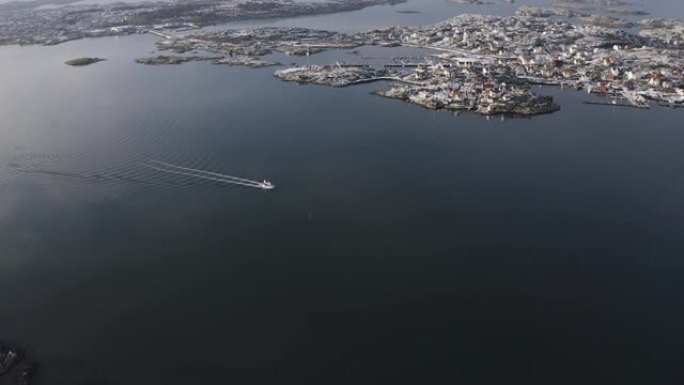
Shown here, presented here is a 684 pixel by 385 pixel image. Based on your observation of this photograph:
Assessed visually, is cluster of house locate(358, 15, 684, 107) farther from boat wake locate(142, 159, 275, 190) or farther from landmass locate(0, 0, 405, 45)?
landmass locate(0, 0, 405, 45)

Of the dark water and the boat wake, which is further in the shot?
the boat wake

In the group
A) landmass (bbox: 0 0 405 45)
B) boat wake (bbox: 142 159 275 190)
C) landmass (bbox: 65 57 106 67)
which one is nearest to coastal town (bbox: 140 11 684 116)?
landmass (bbox: 65 57 106 67)

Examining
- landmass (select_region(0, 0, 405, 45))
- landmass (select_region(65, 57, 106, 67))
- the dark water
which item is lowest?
the dark water

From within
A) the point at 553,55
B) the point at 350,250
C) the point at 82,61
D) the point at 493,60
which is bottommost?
the point at 350,250

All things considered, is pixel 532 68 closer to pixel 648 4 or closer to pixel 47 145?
pixel 47 145

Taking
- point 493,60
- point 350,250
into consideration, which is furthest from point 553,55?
point 350,250

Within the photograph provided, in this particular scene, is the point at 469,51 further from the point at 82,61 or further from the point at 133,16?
the point at 133,16
